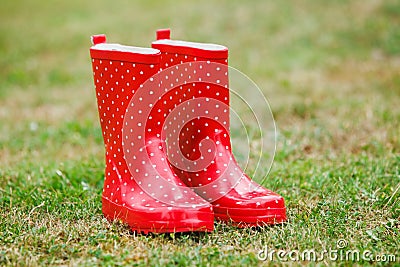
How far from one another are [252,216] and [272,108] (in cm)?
237

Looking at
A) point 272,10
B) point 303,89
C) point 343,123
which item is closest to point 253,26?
point 272,10

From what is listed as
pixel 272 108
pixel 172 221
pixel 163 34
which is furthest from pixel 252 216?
pixel 272 108

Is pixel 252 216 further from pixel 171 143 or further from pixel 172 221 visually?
pixel 171 143

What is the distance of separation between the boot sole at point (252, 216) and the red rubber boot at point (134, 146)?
0.56 feet

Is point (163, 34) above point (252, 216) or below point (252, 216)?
above

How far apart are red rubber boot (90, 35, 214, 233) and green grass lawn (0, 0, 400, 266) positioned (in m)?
0.09


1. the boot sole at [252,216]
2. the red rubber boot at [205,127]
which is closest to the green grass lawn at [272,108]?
the boot sole at [252,216]

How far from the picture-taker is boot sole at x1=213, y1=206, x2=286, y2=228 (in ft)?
7.80

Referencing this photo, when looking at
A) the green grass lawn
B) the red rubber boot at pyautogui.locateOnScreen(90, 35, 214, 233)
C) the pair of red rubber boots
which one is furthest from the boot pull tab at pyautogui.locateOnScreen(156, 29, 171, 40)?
the green grass lawn

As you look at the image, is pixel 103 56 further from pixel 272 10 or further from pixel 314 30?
pixel 272 10

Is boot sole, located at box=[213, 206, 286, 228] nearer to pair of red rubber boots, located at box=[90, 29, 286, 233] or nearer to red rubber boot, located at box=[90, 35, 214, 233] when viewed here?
pair of red rubber boots, located at box=[90, 29, 286, 233]

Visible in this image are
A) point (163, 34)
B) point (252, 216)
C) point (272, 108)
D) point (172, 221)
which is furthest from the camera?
point (272, 108)

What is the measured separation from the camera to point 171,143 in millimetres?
2662

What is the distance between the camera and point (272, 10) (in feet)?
25.8
